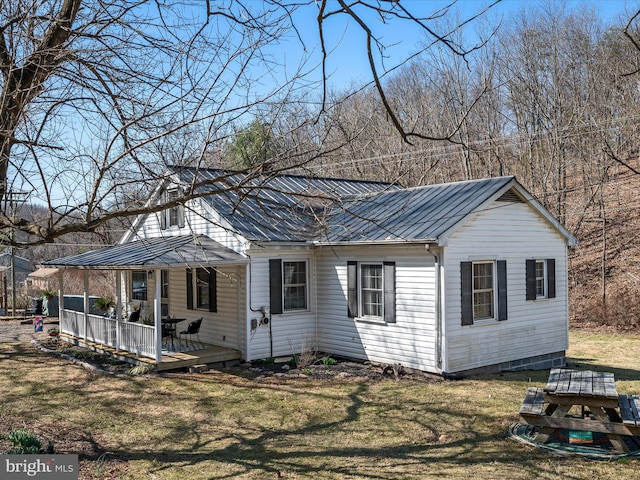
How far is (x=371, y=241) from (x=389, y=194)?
3.79m

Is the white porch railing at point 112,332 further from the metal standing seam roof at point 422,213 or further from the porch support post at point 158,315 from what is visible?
the metal standing seam roof at point 422,213

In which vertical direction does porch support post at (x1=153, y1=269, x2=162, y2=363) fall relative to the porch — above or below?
above

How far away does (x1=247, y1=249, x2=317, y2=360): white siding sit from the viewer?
46.6 ft

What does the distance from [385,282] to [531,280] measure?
381cm

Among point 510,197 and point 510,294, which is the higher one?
point 510,197

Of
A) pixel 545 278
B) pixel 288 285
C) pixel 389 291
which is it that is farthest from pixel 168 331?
pixel 545 278

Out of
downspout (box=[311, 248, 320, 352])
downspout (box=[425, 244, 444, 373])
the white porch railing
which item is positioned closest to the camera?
downspout (box=[425, 244, 444, 373])

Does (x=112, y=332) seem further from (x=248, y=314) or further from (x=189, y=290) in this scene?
(x=248, y=314)

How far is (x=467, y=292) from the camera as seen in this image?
12906 millimetres

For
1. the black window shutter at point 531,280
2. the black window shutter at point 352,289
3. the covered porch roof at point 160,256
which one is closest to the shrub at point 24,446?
the covered porch roof at point 160,256

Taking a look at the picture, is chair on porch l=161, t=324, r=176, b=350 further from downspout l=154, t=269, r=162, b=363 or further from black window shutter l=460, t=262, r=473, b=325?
black window shutter l=460, t=262, r=473, b=325

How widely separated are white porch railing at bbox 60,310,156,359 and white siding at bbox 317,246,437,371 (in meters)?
4.29

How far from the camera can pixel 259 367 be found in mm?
13938

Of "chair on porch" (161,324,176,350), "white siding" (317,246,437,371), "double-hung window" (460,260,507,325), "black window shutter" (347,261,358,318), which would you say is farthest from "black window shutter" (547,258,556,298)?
"chair on porch" (161,324,176,350)
